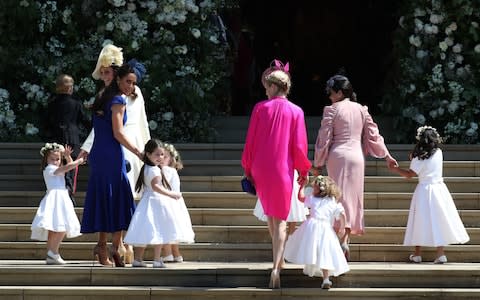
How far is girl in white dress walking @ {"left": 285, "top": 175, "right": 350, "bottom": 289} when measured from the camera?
1208cm

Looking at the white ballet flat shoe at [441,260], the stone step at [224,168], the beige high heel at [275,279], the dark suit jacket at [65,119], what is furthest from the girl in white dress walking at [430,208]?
the dark suit jacket at [65,119]

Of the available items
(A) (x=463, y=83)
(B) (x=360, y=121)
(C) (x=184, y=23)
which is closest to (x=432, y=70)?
(A) (x=463, y=83)

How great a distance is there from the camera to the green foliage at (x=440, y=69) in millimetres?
17328

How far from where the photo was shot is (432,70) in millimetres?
17531

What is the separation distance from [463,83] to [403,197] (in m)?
3.32

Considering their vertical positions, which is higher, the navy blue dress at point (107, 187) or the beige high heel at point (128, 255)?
the navy blue dress at point (107, 187)

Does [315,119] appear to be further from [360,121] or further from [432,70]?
[360,121]

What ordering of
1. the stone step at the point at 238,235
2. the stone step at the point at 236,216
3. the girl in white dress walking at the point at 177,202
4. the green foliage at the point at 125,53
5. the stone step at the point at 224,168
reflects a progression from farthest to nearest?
1. the green foliage at the point at 125,53
2. the stone step at the point at 224,168
3. the stone step at the point at 236,216
4. the stone step at the point at 238,235
5. the girl in white dress walking at the point at 177,202

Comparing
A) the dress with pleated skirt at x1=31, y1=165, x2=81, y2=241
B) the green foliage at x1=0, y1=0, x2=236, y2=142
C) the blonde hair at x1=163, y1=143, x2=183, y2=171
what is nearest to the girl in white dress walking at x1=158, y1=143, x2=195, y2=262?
the blonde hair at x1=163, y1=143, x2=183, y2=171

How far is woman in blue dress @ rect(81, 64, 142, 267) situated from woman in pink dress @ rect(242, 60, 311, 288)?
1.10 meters

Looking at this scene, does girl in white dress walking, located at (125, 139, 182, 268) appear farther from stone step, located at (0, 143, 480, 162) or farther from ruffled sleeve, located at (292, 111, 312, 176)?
stone step, located at (0, 143, 480, 162)

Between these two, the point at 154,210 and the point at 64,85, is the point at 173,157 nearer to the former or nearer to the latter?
the point at 154,210

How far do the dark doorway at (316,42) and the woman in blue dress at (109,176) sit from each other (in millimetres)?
8760

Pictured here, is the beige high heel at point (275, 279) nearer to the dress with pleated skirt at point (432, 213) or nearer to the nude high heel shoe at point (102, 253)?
the nude high heel shoe at point (102, 253)
